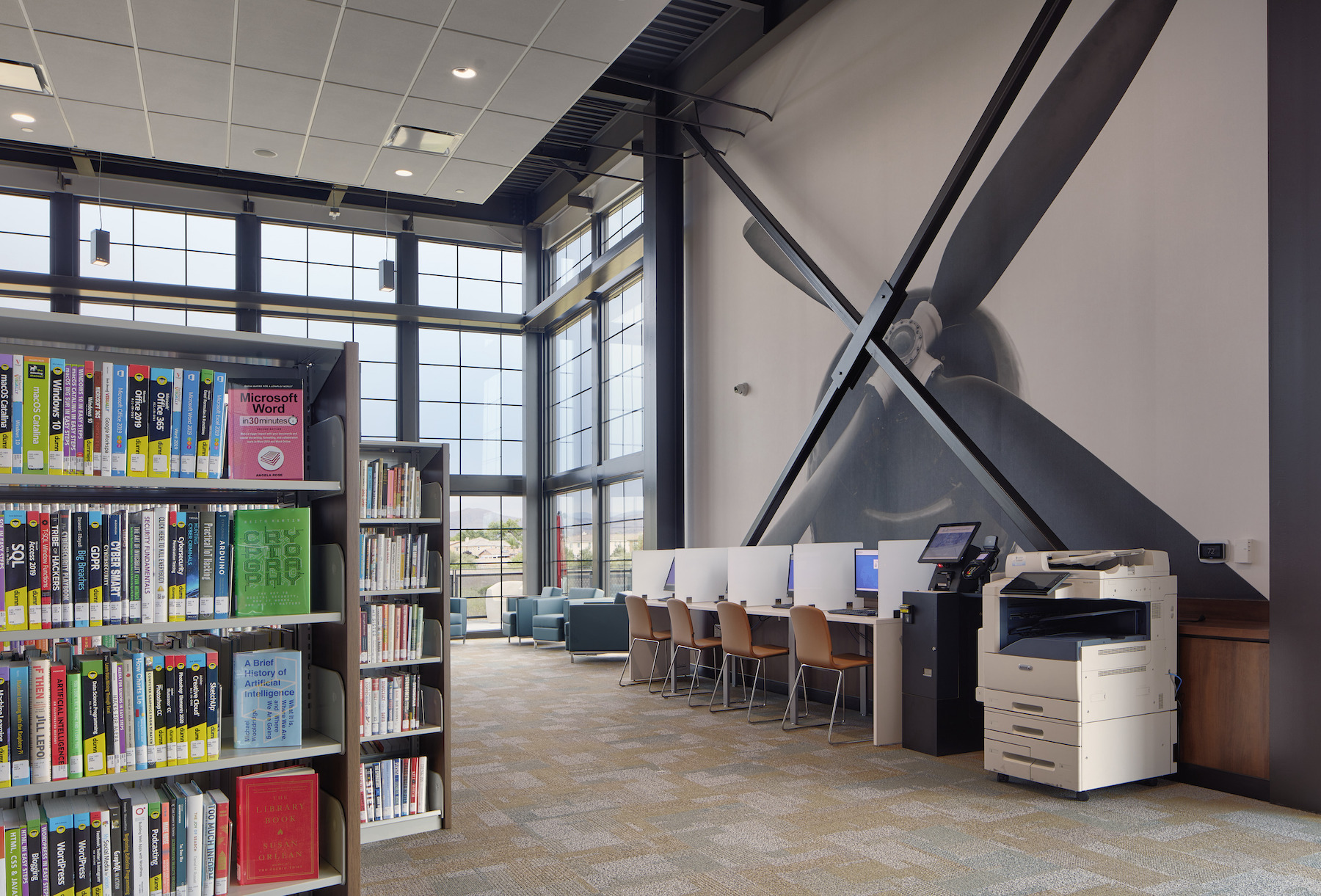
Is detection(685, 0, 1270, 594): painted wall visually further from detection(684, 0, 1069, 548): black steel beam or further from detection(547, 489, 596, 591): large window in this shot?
Result: detection(547, 489, 596, 591): large window

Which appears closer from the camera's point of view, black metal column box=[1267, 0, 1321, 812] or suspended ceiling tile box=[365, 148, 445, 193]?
black metal column box=[1267, 0, 1321, 812]

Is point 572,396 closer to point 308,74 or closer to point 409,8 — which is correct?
point 308,74

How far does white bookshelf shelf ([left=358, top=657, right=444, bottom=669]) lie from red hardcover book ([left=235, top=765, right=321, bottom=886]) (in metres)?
1.64

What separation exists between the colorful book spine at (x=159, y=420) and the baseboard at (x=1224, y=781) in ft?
15.4

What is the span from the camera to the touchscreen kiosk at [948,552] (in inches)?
222

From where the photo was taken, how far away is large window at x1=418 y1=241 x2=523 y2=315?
13719 millimetres

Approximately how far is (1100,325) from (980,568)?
61.8 inches

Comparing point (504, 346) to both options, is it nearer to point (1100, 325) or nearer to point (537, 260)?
point (537, 260)

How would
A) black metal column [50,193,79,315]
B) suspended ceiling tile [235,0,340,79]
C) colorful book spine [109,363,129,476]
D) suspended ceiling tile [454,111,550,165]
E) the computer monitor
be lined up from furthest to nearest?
1. black metal column [50,193,79,315]
2. suspended ceiling tile [454,111,550,165]
3. the computer monitor
4. suspended ceiling tile [235,0,340,79]
5. colorful book spine [109,363,129,476]

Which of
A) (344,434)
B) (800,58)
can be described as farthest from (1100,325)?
(344,434)

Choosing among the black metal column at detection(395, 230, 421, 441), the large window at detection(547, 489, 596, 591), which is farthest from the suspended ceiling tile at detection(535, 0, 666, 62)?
the black metal column at detection(395, 230, 421, 441)

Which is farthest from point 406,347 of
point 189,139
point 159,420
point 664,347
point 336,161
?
point 159,420

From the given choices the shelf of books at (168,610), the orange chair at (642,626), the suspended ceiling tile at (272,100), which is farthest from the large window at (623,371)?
the shelf of books at (168,610)

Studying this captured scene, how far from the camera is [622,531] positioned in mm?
11930
